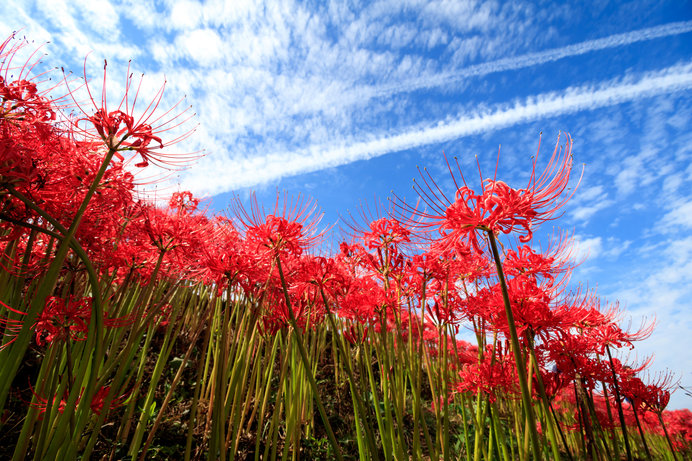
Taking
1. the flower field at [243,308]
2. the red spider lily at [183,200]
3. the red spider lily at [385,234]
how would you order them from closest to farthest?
the flower field at [243,308]
the red spider lily at [385,234]
the red spider lily at [183,200]

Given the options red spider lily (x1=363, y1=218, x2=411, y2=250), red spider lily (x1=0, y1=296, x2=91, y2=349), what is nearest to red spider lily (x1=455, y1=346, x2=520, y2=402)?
red spider lily (x1=363, y1=218, x2=411, y2=250)

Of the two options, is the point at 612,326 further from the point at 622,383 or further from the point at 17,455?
the point at 17,455

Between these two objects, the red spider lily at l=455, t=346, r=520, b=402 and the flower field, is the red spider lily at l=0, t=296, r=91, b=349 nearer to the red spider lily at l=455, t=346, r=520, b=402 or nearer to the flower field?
the flower field

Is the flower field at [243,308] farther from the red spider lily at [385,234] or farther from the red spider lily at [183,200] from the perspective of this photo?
the red spider lily at [183,200]

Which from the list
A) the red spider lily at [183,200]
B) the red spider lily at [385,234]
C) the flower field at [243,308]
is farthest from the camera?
the red spider lily at [183,200]

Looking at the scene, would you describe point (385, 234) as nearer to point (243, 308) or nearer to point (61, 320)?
point (243, 308)

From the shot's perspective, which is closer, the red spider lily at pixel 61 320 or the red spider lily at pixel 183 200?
the red spider lily at pixel 61 320

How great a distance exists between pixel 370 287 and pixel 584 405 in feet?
5.98

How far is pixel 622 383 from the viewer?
3078mm

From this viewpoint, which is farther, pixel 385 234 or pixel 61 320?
pixel 385 234

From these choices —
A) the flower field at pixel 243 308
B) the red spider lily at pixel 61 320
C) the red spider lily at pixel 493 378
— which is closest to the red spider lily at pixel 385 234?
the flower field at pixel 243 308

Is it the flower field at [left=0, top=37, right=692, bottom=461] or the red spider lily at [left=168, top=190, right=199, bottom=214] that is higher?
the red spider lily at [left=168, top=190, right=199, bottom=214]

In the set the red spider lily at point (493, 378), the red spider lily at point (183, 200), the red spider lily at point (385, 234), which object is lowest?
the red spider lily at point (493, 378)

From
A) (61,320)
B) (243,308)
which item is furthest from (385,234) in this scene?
(61,320)
